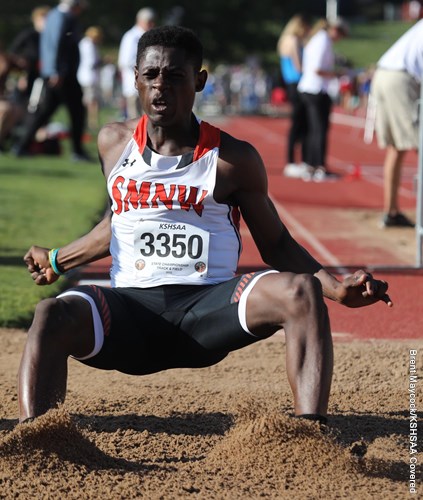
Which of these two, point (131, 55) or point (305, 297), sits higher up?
point (131, 55)

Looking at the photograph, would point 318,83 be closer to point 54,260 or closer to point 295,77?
point 295,77

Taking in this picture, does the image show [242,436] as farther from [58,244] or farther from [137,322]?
[58,244]

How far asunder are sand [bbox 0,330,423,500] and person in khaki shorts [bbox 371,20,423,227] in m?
4.31

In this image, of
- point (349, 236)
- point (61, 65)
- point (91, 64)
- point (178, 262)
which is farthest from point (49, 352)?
point (91, 64)

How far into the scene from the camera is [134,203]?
3906 millimetres

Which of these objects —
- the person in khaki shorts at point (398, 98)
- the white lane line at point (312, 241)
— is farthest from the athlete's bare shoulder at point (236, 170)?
the person in khaki shorts at point (398, 98)

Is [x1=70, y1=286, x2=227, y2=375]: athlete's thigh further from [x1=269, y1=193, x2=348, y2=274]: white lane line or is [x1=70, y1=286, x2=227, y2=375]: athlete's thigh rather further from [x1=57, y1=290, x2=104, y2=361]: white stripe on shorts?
[x1=269, y1=193, x2=348, y2=274]: white lane line

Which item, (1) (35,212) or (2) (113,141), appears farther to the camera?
(1) (35,212)

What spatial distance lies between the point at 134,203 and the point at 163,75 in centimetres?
49

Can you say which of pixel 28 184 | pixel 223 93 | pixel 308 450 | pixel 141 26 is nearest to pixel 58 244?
pixel 28 184

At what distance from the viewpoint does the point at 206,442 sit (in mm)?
4004

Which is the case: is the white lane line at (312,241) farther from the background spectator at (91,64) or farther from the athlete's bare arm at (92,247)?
the background spectator at (91,64)

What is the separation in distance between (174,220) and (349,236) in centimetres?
578

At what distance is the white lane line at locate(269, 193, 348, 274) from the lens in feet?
26.4
